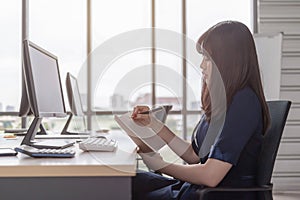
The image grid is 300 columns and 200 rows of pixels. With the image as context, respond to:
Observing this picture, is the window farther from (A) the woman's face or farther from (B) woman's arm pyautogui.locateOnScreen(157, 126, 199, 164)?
(A) the woman's face

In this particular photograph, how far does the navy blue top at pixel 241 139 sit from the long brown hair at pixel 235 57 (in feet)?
0.10

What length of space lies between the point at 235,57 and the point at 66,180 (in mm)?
679

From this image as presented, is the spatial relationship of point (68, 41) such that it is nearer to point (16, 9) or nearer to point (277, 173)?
point (16, 9)

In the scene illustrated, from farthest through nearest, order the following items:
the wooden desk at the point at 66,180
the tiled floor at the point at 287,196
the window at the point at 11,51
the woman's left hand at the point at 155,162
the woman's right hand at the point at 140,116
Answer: the window at the point at 11,51
the tiled floor at the point at 287,196
the woman's right hand at the point at 140,116
the woman's left hand at the point at 155,162
the wooden desk at the point at 66,180

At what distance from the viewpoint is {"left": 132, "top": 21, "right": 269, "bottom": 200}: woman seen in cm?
130

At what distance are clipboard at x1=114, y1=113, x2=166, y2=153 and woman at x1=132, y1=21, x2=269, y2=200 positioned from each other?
0.46ft

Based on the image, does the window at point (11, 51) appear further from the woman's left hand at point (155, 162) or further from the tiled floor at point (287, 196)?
the woman's left hand at point (155, 162)

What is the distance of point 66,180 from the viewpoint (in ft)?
3.54

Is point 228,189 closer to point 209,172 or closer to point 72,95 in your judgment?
point 209,172

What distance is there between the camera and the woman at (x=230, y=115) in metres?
1.30

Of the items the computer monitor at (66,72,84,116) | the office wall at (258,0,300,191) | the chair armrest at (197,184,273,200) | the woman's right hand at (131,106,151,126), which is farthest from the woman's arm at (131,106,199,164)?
the office wall at (258,0,300,191)

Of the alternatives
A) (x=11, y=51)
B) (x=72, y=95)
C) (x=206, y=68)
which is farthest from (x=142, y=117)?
(x=11, y=51)

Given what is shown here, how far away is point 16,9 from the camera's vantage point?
4.59 m

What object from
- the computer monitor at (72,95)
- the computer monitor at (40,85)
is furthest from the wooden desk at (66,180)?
the computer monitor at (72,95)
